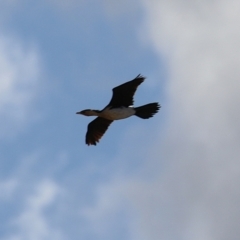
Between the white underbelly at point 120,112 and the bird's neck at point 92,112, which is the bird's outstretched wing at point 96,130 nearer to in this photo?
the bird's neck at point 92,112

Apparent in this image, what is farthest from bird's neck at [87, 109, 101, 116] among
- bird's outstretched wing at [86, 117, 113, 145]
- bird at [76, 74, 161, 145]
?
bird's outstretched wing at [86, 117, 113, 145]

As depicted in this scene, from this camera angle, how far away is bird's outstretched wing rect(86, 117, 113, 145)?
3412 centimetres

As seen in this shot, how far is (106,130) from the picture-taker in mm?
34125

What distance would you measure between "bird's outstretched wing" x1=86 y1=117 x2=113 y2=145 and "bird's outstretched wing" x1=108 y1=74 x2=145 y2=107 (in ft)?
4.81

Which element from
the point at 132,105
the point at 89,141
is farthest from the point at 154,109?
the point at 89,141

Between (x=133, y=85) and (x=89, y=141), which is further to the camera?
(x=89, y=141)

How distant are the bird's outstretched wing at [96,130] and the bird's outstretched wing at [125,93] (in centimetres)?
147

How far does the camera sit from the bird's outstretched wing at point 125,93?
32.0 meters

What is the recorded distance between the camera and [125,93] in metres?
32.4

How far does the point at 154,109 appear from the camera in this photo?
32625 mm

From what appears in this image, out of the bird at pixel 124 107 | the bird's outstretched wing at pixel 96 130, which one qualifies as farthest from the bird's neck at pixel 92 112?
the bird's outstretched wing at pixel 96 130

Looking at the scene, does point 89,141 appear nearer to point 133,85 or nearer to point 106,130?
point 106,130

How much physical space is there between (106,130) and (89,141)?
71 cm

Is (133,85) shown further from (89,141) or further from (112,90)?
(89,141)
